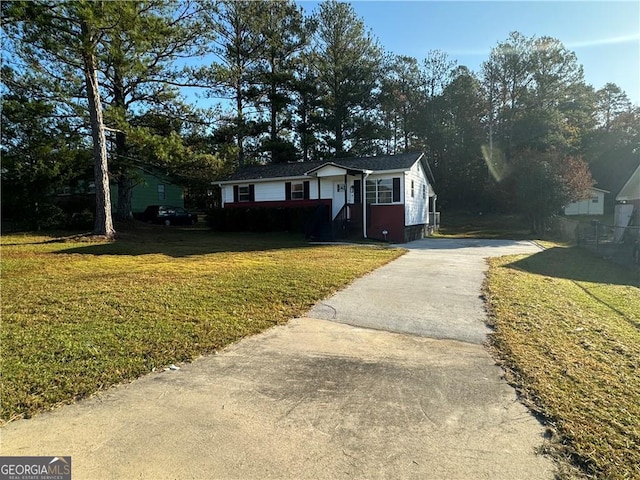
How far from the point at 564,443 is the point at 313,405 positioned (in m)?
1.68

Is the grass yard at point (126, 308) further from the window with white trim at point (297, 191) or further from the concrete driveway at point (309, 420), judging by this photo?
the window with white trim at point (297, 191)

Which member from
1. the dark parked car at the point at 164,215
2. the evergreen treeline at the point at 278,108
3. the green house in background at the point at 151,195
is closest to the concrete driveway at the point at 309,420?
the evergreen treeline at the point at 278,108

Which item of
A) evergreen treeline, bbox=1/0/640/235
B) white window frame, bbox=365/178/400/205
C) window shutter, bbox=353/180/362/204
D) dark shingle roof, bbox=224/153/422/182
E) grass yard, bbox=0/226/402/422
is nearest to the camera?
grass yard, bbox=0/226/402/422

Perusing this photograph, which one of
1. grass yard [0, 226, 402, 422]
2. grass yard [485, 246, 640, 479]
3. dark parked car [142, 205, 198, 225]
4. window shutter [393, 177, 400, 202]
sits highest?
window shutter [393, 177, 400, 202]

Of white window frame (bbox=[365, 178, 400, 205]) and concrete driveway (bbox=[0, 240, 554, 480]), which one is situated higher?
white window frame (bbox=[365, 178, 400, 205])

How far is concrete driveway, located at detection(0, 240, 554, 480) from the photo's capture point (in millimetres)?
2254

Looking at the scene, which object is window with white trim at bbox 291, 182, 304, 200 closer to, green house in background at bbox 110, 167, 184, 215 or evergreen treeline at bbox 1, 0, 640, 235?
evergreen treeline at bbox 1, 0, 640, 235

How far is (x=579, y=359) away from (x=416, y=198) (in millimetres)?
17195

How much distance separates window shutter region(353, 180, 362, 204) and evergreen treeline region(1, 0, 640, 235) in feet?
20.6

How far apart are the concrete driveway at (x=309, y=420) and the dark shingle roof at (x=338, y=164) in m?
15.3

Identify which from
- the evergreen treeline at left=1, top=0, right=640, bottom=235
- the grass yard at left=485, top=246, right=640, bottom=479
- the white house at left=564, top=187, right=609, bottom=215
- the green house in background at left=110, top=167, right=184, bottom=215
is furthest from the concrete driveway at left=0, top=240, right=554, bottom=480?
the white house at left=564, top=187, right=609, bottom=215

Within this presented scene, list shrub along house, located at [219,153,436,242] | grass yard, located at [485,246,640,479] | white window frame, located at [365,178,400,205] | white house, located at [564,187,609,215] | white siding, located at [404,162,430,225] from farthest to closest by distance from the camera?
white house, located at [564,187,609,215] < white window frame, located at [365,178,400,205] < white siding, located at [404,162,430,225] < shrub along house, located at [219,153,436,242] < grass yard, located at [485,246,640,479]

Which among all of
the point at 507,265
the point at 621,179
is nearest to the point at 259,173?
the point at 507,265

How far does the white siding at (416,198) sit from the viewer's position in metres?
18.6
